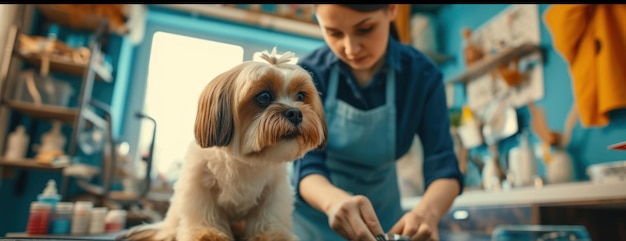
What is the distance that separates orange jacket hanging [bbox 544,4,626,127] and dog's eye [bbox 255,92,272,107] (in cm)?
91

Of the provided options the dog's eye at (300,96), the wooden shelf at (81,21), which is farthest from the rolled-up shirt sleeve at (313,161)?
the wooden shelf at (81,21)

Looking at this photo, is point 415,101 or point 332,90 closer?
point 332,90

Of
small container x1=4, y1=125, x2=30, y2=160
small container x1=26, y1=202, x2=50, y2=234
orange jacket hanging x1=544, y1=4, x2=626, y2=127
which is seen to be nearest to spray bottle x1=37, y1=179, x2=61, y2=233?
small container x1=26, y1=202, x2=50, y2=234

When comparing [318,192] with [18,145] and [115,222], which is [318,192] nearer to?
[115,222]

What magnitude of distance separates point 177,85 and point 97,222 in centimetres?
42

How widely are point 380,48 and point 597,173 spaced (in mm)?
988

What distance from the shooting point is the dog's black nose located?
1.21ft

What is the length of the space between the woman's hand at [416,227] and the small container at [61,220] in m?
0.50

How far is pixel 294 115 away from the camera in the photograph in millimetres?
376

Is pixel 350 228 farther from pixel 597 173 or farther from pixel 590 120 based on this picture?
pixel 590 120

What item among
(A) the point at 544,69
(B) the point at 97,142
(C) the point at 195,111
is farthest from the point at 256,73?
→ (B) the point at 97,142

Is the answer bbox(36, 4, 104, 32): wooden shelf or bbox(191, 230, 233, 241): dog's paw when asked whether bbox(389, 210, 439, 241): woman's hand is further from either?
bbox(36, 4, 104, 32): wooden shelf

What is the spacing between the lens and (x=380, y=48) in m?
0.64

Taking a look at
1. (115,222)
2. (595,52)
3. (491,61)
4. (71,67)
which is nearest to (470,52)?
(491,61)
